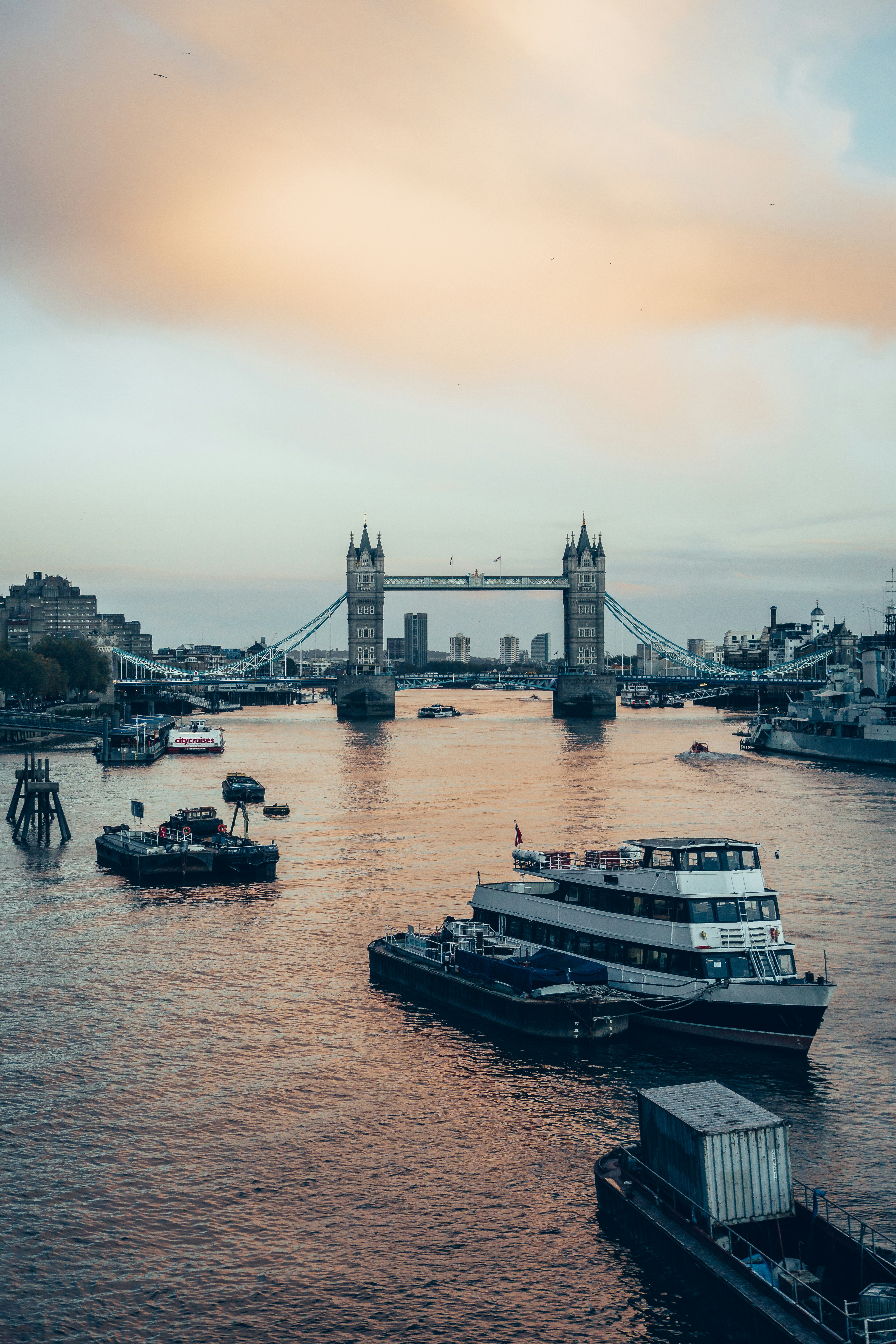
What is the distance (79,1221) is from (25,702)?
146712 mm

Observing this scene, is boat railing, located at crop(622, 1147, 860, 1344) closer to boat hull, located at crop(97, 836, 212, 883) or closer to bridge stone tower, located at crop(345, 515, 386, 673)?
boat hull, located at crop(97, 836, 212, 883)

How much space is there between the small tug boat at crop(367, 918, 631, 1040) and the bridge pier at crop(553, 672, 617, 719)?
5661 inches

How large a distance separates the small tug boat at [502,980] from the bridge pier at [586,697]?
144 metres

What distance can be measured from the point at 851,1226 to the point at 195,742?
99231mm

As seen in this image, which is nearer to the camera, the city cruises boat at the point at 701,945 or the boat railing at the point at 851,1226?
the boat railing at the point at 851,1226

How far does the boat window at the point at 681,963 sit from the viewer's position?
86.5ft

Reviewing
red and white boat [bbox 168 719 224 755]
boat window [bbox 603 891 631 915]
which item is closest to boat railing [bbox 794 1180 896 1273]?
boat window [bbox 603 891 631 915]

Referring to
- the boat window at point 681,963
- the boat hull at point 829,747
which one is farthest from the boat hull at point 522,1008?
the boat hull at point 829,747

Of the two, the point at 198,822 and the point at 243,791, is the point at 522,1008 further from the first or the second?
the point at 243,791

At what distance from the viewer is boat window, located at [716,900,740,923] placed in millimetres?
26516

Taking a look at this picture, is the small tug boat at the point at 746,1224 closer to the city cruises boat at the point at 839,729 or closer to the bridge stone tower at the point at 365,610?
the city cruises boat at the point at 839,729

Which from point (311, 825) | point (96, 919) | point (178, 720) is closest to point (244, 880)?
point (96, 919)

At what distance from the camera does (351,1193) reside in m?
19.4

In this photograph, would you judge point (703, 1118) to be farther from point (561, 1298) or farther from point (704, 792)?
point (704, 792)
